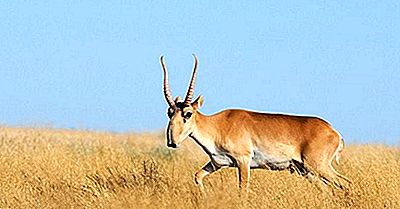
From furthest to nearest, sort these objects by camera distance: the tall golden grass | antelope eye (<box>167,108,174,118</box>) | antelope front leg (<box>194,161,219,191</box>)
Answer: antelope eye (<box>167,108,174,118</box>)
antelope front leg (<box>194,161,219,191</box>)
the tall golden grass

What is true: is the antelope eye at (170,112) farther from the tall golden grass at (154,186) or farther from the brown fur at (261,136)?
the tall golden grass at (154,186)

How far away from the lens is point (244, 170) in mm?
14852

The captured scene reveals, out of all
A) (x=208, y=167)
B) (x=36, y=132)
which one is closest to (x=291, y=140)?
(x=208, y=167)

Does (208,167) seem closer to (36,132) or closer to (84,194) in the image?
(84,194)

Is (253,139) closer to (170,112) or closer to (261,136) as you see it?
(261,136)

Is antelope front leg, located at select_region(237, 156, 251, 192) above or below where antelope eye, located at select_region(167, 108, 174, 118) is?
below

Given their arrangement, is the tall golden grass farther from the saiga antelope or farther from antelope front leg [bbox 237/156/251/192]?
the saiga antelope

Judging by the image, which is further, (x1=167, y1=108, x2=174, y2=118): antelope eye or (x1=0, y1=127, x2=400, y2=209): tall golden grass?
(x1=167, y1=108, x2=174, y2=118): antelope eye

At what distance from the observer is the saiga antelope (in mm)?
15062

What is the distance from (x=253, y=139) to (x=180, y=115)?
1.38 metres

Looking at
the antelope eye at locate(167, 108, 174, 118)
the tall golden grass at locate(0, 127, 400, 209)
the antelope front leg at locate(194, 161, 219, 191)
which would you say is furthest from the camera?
the antelope eye at locate(167, 108, 174, 118)

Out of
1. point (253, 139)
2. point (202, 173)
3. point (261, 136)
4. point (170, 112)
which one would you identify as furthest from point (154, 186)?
point (261, 136)

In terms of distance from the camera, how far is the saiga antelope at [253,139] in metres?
15.1

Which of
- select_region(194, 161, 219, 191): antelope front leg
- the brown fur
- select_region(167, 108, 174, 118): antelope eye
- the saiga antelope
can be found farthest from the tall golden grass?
select_region(167, 108, 174, 118): antelope eye
